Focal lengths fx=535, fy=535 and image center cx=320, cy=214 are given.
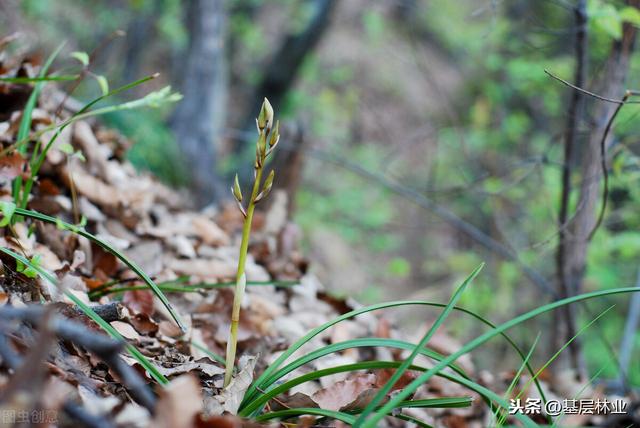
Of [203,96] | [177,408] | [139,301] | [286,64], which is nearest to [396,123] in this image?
[286,64]

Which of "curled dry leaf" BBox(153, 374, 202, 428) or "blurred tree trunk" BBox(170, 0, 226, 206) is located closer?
"curled dry leaf" BBox(153, 374, 202, 428)

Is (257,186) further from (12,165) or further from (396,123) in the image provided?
(396,123)

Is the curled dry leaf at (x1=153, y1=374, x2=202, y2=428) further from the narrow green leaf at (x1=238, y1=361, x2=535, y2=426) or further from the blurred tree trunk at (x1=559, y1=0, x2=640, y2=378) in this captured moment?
the blurred tree trunk at (x1=559, y1=0, x2=640, y2=378)

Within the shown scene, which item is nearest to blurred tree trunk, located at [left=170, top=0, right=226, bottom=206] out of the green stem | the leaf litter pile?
the leaf litter pile

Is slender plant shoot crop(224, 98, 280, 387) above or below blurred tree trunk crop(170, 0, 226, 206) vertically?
below

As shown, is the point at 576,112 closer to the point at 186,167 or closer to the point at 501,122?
the point at 186,167

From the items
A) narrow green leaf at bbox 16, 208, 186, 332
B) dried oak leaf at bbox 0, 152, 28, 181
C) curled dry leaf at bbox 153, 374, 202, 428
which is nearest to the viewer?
curled dry leaf at bbox 153, 374, 202, 428

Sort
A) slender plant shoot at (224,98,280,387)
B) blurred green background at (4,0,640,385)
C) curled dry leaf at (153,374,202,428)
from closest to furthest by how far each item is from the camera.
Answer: curled dry leaf at (153,374,202,428) < slender plant shoot at (224,98,280,387) < blurred green background at (4,0,640,385)

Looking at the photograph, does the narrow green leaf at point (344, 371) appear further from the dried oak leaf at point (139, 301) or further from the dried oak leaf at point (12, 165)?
the dried oak leaf at point (12, 165)
